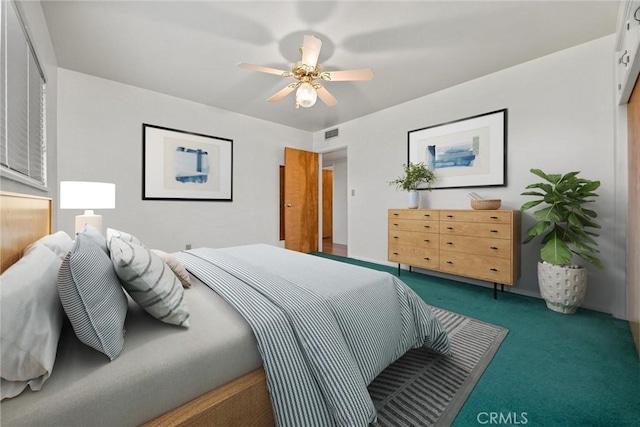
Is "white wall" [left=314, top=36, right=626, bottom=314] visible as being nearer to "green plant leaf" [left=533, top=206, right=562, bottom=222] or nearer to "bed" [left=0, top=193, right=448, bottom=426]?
"green plant leaf" [left=533, top=206, right=562, bottom=222]

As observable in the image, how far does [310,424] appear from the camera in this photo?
0.90 metres

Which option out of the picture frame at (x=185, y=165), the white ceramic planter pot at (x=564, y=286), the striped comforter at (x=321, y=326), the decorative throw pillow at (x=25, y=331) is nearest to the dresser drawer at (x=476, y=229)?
the white ceramic planter pot at (x=564, y=286)

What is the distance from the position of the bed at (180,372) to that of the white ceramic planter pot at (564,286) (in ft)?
6.40

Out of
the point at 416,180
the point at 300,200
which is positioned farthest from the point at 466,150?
the point at 300,200

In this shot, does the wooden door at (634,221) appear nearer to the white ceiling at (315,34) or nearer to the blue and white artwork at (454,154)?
the white ceiling at (315,34)

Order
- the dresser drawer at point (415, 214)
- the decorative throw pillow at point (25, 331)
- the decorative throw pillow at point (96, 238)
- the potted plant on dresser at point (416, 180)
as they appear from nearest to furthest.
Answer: the decorative throw pillow at point (25, 331) → the decorative throw pillow at point (96, 238) → the dresser drawer at point (415, 214) → the potted plant on dresser at point (416, 180)

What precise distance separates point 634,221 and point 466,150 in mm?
1642

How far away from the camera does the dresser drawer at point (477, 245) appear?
8.23ft

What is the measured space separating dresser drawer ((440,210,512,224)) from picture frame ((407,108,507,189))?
1.76 feet

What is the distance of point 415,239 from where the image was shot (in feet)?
10.6

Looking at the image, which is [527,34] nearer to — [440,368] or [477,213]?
[477,213]

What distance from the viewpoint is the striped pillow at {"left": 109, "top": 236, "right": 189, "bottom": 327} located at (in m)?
0.86

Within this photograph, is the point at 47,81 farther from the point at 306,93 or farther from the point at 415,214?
the point at 415,214

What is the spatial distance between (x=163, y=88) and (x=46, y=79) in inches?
51.5
